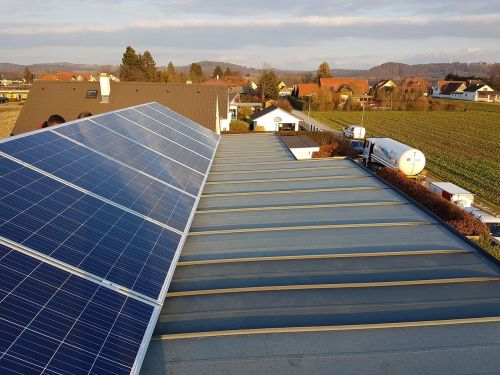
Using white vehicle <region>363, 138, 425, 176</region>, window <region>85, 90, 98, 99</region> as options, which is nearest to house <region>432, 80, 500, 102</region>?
white vehicle <region>363, 138, 425, 176</region>

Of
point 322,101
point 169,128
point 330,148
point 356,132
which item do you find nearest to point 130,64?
point 322,101

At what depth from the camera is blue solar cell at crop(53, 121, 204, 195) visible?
441 inches

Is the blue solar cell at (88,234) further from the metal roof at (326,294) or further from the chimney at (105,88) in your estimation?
the chimney at (105,88)

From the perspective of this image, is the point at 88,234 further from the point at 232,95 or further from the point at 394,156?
the point at 232,95

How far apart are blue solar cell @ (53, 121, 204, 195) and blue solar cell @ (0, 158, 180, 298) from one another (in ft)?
11.0

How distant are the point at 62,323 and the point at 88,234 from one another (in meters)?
2.27

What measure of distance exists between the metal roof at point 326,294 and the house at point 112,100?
→ 1007 inches

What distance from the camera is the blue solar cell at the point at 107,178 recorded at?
27.6 feet

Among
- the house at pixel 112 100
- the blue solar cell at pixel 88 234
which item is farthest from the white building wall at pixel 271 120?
the blue solar cell at pixel 88 234

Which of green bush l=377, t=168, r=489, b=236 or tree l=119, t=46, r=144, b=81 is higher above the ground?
tree l=119, t=46, r=144, b=81

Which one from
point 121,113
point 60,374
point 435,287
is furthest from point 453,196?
point 60,374

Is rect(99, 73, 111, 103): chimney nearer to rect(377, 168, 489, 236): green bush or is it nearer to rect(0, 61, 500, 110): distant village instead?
rect(377, 168, 489, 236): green bush

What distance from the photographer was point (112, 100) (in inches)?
1420

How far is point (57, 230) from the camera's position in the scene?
6.46 m
